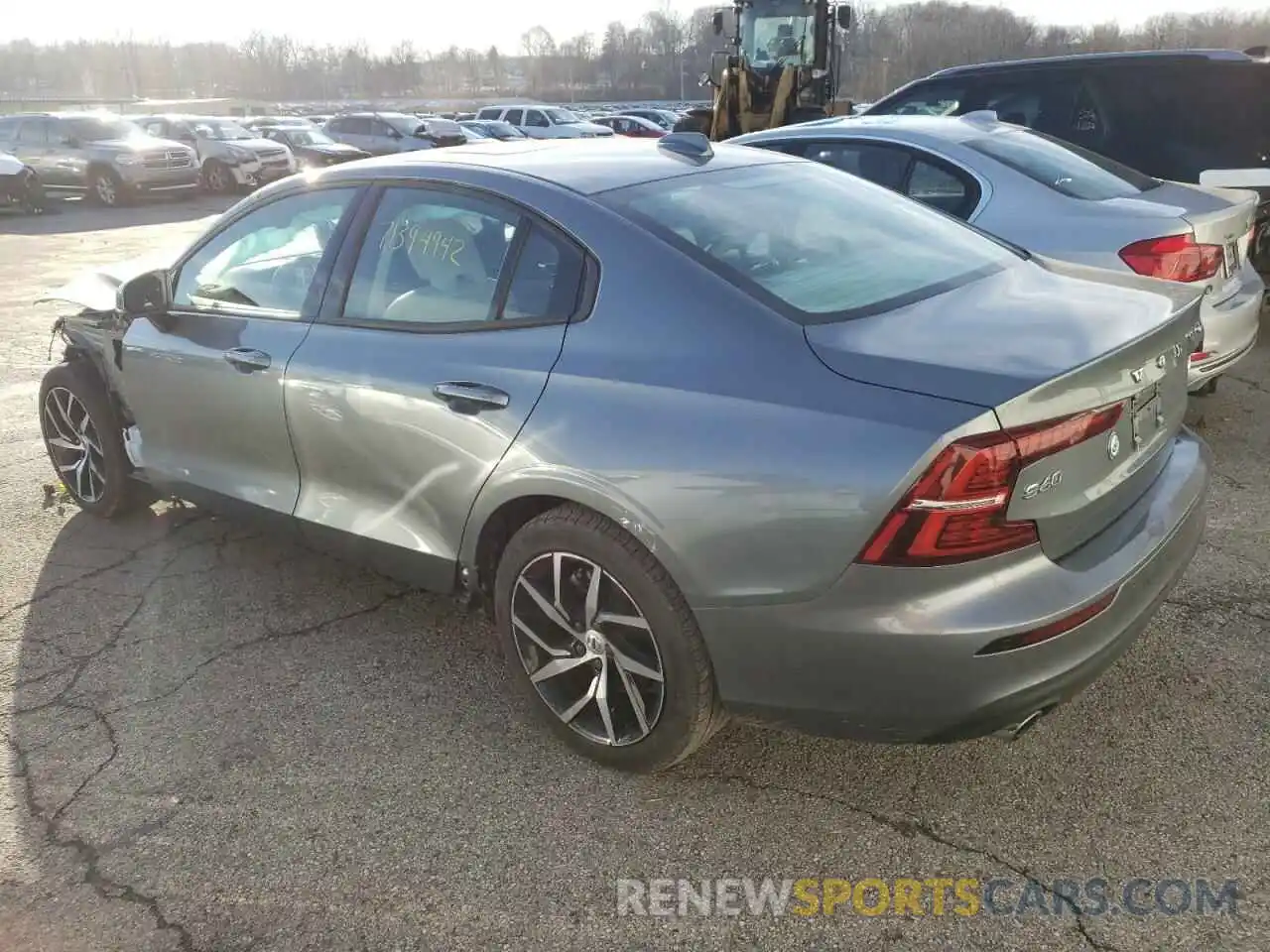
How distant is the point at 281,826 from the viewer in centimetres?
270

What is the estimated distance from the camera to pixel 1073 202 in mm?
4812

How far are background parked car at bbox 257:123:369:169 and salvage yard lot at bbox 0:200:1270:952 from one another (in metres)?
21.6

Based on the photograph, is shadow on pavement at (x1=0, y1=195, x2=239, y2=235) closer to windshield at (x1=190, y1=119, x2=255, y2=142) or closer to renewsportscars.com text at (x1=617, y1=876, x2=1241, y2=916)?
windshield at (x1=190, y1=119, x2=255, y2=142)

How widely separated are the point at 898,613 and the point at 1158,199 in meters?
3.76

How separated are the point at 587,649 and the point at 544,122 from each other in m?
33.0

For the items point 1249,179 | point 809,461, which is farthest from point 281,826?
point 1249,179

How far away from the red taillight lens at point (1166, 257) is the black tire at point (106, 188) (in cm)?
2027

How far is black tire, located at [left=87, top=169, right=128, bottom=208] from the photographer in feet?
66.2

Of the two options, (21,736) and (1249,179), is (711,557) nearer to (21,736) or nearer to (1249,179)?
(21,736)

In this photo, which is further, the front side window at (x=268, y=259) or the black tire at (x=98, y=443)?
the black tire at (x=98, y=443)

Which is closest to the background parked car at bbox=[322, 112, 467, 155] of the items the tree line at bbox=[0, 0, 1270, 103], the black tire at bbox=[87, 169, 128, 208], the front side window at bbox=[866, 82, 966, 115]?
the black tire at bbox=[87, 169, 128, 208]

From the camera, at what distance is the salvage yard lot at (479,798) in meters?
2.36

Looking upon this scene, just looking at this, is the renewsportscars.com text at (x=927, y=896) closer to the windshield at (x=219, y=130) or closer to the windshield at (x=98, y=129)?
the windshield at (x=98, y=129)

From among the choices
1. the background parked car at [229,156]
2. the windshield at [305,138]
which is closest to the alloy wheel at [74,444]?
the background parked car at [229,156]
